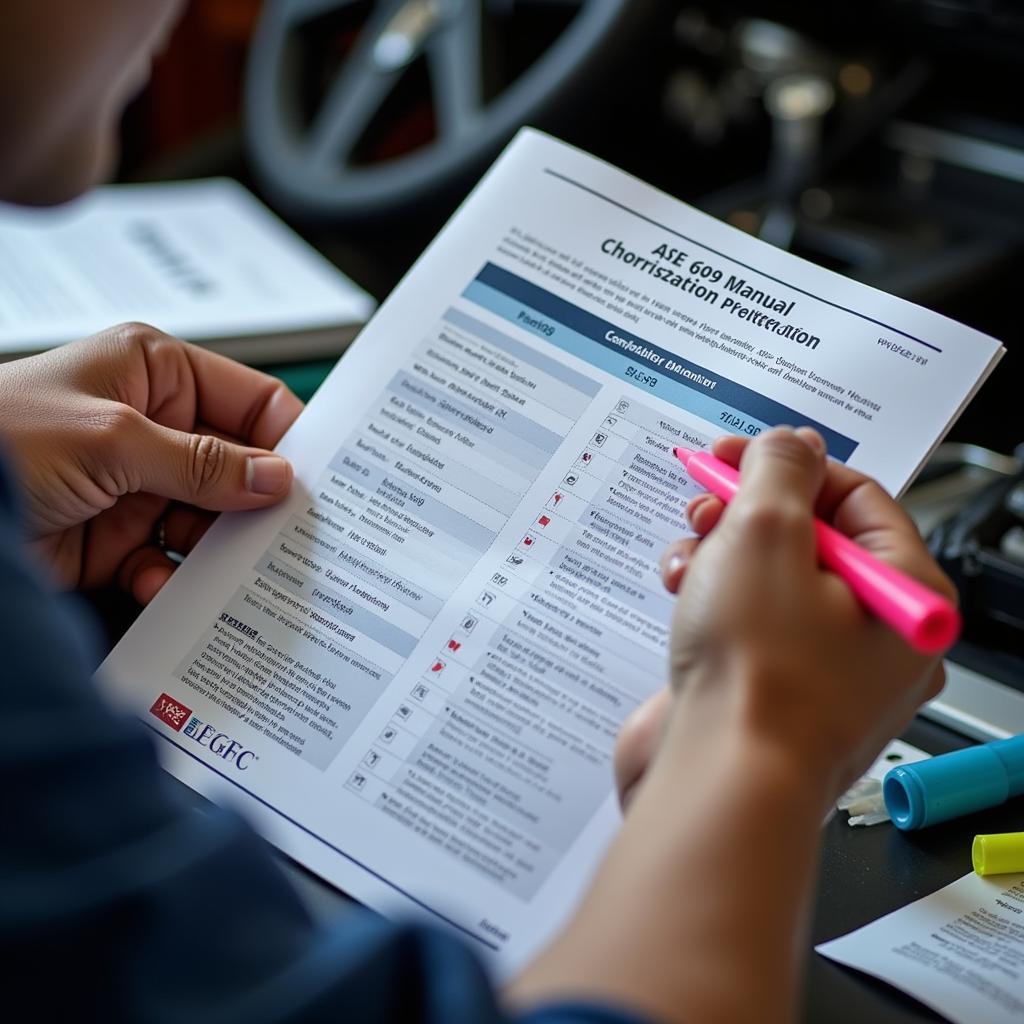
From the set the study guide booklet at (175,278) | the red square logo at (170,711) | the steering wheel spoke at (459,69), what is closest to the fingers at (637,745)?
the red square logo at (170,711)

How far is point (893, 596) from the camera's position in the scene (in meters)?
0.45

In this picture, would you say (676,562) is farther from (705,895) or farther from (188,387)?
(188,387)

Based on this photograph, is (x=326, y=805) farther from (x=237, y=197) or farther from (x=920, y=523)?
(x=237, y=197)

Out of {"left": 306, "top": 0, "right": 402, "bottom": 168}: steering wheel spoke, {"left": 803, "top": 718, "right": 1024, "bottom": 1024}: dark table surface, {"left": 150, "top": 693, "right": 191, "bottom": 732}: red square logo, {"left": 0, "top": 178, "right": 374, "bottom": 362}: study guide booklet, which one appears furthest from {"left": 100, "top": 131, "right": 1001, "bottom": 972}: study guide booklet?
{"left": 306, "top": 0, "right": 402, "bottom": 168}: steering wheel spoke

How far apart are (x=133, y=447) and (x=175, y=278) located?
1.58 ft

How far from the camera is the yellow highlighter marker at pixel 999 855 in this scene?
57 centimetres

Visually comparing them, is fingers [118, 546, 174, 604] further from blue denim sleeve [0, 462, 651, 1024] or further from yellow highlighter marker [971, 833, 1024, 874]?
yellow highlighter marker [971, 833, 1024, 874]

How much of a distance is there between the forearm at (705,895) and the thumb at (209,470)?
287 mm

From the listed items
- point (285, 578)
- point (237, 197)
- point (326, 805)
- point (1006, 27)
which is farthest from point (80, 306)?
point (1006, 27)

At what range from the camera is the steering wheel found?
101 centimetres

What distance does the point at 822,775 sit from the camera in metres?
0.43

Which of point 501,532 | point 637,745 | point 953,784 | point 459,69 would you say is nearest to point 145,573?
point 501,532

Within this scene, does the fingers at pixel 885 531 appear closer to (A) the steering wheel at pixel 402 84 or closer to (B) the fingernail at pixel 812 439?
(B) the fingernail at pixel 812 439

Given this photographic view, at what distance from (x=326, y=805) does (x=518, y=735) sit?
3.5 inches
